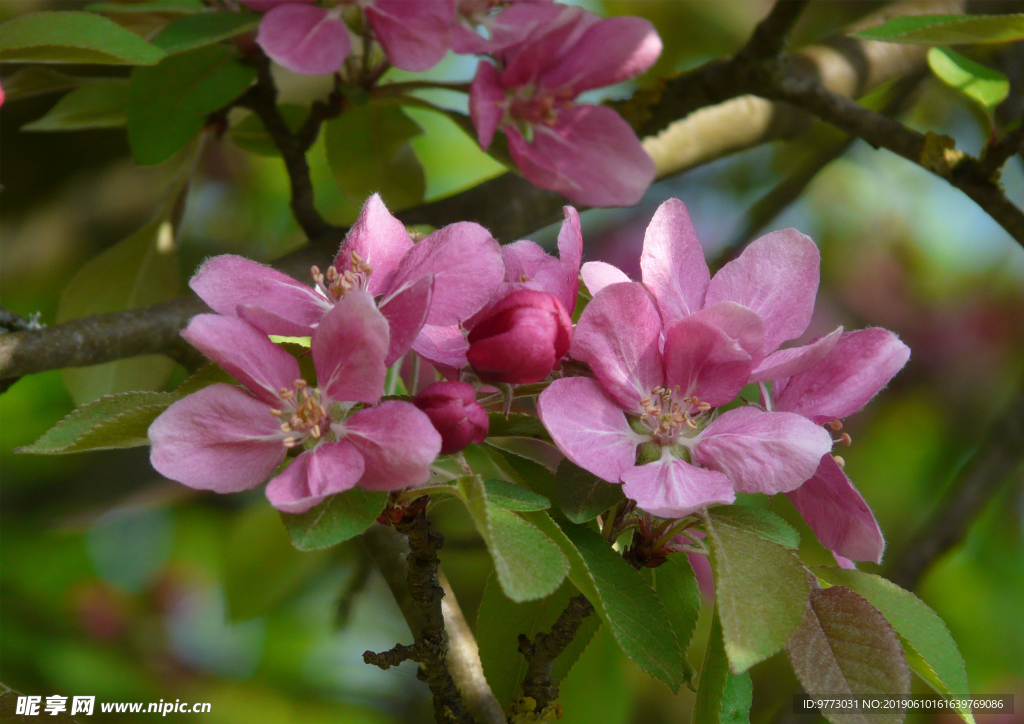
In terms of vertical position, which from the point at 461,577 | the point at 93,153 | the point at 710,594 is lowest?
the point at 461,577

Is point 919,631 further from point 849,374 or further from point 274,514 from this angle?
point 274,514

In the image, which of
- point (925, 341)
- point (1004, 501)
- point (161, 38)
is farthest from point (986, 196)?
point (925, 341)

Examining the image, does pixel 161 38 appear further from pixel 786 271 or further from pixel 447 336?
pixel 786 271

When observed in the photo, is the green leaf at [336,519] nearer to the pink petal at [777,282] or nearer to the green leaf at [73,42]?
the pink petal at [777,282]

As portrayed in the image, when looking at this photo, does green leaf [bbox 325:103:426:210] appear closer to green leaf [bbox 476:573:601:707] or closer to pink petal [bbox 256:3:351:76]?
pink petal [bbox 256:3:351:76]

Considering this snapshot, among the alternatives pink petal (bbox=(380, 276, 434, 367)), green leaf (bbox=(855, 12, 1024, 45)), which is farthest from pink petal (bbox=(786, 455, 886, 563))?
green leaf (bbox=(855, 12, 1024, 45))

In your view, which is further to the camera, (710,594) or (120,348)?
(710,594)
